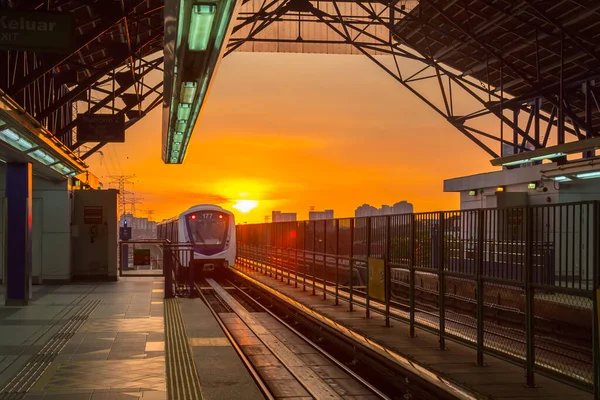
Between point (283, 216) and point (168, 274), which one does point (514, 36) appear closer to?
point (168, 274)

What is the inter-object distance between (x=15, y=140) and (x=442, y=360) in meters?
8.08

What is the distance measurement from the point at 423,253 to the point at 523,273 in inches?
124

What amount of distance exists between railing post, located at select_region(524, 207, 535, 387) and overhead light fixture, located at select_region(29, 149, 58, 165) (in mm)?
10284

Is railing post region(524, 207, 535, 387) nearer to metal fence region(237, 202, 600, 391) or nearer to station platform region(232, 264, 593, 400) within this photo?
metal fence region(237, 202, 600, 391)

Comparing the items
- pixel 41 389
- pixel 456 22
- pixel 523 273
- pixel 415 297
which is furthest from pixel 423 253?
pixel 456 22

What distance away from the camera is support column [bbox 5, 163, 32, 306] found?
1669 cm

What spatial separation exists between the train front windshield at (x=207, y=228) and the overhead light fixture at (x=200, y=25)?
23392 millimetres

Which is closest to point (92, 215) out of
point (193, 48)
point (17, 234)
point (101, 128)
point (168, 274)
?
point (101, 128)

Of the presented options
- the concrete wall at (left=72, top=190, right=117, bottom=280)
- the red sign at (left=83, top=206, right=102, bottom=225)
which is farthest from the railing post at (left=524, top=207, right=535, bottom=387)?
the red sign at (left=83, top=206, right=102, bottom=225)

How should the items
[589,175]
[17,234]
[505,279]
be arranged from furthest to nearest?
[589,175]
[17,234]
[505,279]

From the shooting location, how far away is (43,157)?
53.7ft

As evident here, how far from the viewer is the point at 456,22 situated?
23.0 metres

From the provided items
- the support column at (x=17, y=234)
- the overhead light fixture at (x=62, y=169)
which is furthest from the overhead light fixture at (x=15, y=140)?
the overhead light fixture at (x=62, y=169)

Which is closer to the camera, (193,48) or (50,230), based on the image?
(193,48)
